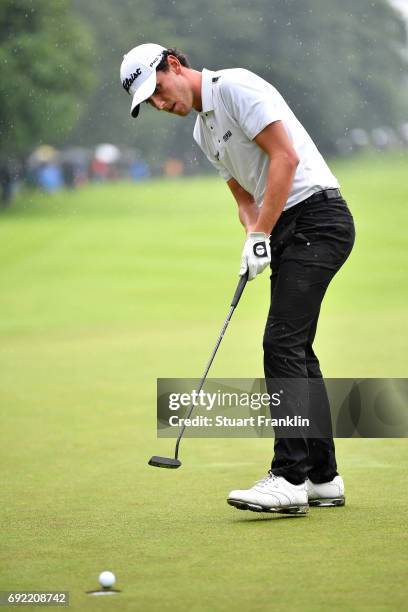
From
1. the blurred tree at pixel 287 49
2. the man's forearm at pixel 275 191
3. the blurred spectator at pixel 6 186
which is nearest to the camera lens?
the man's forearm at pixel 275 191

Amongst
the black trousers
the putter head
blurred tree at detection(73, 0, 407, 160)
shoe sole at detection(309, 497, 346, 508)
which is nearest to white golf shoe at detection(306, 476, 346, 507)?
shoe sole at detection(309, 497, 346, 508)

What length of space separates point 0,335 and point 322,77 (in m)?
9.16

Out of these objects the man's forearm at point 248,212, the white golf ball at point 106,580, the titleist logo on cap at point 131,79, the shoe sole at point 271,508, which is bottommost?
the white golf ball at point 106,580

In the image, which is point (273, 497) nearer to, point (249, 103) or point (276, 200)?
point (276, 200)

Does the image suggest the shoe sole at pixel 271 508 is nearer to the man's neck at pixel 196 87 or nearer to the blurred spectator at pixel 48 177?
the man's neck at pixel 196 87

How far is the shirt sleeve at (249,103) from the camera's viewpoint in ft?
13.7

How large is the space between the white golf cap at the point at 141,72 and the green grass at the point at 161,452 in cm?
143

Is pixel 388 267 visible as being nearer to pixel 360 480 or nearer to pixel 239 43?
pixel 239 43

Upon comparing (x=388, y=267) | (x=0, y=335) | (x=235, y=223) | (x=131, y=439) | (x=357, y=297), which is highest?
(x=235, y=223)

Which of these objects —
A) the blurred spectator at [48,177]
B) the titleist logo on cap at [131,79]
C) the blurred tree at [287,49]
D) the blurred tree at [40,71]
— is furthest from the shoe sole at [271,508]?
the blurred spectator at [48,177]

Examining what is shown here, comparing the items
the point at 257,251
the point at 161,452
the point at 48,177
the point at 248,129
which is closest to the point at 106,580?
the point at 257,251

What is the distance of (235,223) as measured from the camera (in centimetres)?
2297

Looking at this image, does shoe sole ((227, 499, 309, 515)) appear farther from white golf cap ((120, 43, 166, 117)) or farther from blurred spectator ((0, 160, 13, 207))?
blurred spectator ((0, 160, 13, 207))

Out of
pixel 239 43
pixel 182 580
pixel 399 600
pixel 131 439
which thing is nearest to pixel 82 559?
pixel 182 580
